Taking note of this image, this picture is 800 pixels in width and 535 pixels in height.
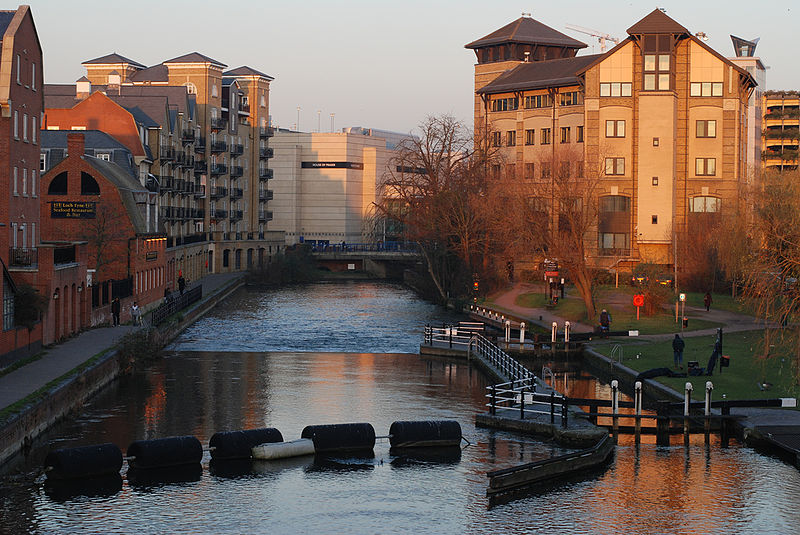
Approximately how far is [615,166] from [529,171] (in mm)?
7310

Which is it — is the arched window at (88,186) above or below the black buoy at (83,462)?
above

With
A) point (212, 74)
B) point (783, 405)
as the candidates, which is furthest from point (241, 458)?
point (212, 74)

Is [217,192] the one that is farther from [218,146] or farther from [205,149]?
[205,149]

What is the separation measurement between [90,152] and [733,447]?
167 ft

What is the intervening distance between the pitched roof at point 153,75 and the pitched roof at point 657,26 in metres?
50.3

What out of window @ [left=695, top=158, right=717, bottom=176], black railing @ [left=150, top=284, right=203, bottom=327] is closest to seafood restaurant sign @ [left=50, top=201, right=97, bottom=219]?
black railing @ [left=150, top=284, right=203, bottom=327]

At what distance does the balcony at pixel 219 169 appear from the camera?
116250 millimetres

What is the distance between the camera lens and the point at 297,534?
21266 millimetres

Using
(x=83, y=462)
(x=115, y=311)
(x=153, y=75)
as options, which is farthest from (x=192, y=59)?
(x=83, y=462)

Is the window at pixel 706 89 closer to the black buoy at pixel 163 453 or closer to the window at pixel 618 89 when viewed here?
the window at pixel 618 89

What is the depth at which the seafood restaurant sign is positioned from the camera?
184 ft

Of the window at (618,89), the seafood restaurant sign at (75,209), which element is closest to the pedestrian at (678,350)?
the seafood restaurant sign at (75,209)

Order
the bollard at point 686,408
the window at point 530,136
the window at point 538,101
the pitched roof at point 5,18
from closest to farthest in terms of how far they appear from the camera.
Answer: the bollard at point 686,408, the pitched roof at point 5,18, the window at point 538,101, the window at point 530,136

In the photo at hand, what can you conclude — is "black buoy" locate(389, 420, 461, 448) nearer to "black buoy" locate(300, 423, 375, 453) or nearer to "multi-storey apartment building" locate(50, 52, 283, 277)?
"black buoy" locate(300, 423, 375, 453)
